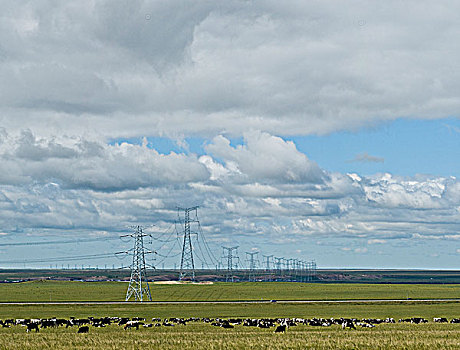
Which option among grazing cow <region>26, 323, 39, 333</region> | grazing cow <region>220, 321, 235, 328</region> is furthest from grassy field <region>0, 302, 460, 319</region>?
grazing cow <region>26, 323, 39, 333</region>

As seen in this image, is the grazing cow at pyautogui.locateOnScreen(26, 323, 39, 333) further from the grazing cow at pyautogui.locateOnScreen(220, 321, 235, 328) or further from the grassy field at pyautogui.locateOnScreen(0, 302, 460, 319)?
the grassy field at pyautogui.locateOnScreen(0, 302, 460, 319)

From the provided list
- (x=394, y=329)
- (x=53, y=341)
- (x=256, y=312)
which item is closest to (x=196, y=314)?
(x=256, y=312)

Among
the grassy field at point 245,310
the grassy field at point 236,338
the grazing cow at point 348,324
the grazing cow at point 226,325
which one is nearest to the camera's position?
the grassy field at point 236,338

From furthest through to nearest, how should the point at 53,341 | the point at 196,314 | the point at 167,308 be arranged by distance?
the point at 167,308 < the point at 196,314 < the point at 53,341

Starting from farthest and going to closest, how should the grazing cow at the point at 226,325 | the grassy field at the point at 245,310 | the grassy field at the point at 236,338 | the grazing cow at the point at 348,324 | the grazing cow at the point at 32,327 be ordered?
the grassy field at the point at 245,310
the grazing cow at the point at 226,325
the grazing cow at the point at 348,324
the grazing cow at the point at 32,327
the grassy field at the point at 236,338

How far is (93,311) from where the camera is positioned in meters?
109

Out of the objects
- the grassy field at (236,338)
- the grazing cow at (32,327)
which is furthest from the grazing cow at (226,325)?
the grazing cow at (32,327)

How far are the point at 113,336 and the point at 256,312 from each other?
45298 millimetres

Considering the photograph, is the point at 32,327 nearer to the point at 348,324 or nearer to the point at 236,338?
the point at 236,338

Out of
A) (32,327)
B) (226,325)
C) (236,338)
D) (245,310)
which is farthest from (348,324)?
(32,327)

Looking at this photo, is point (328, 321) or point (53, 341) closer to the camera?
point (53, 341)

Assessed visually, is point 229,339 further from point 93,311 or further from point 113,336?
point 93,311

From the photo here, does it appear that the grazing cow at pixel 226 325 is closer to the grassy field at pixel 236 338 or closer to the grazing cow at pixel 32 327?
the grassy field at pixel 236 338

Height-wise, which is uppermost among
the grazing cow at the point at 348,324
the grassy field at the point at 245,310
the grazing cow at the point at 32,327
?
the grazing cow at the point at 32,327
